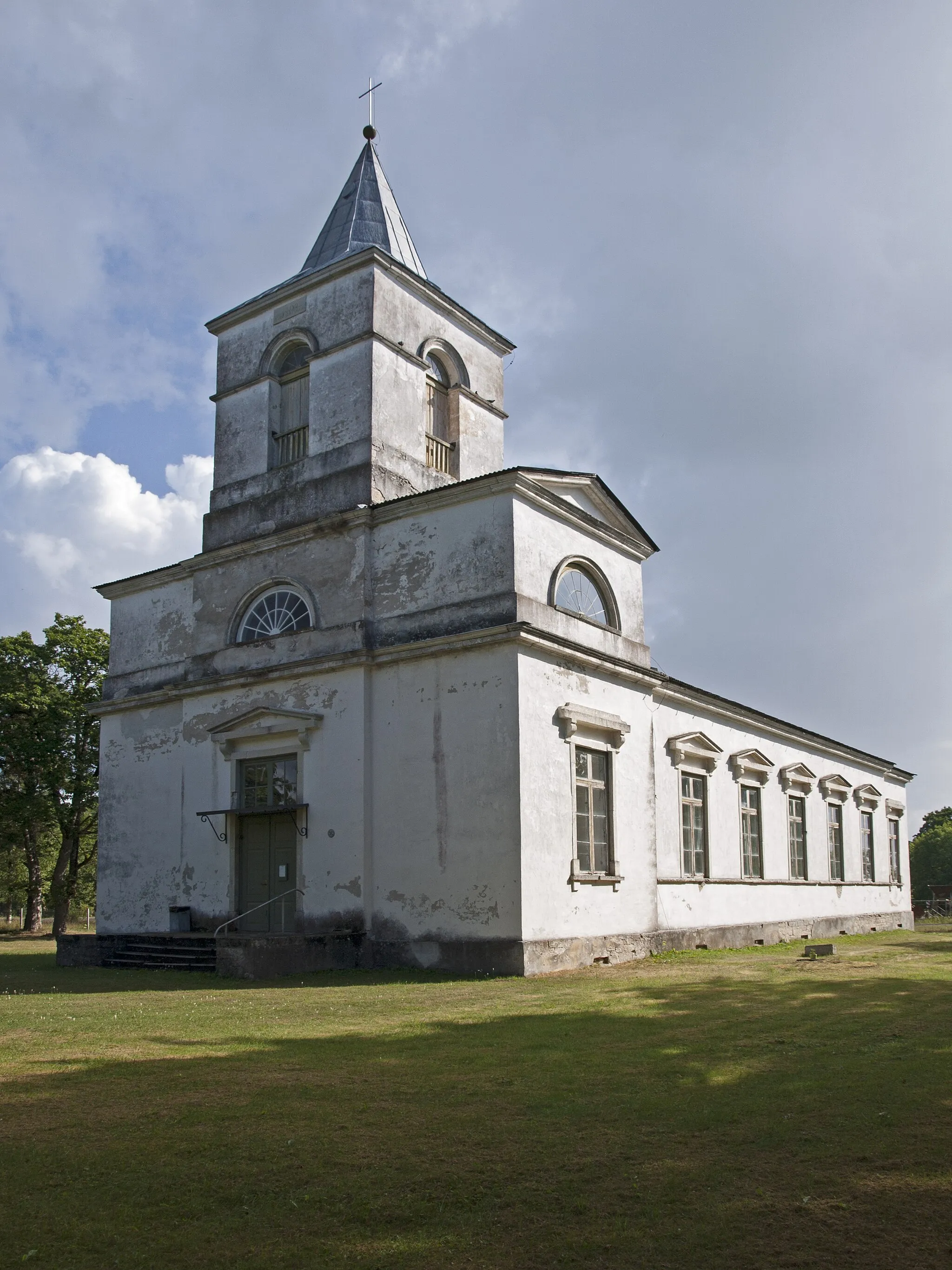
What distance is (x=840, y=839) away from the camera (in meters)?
30.9

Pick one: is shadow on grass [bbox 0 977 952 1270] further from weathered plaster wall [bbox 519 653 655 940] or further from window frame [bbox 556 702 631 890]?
window frame [bbox 556 702 631 890]

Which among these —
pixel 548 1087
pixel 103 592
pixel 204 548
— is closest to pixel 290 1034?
pixel 548 1087

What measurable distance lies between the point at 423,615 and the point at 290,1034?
8.40 m

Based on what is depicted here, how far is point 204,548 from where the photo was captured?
20984 mm

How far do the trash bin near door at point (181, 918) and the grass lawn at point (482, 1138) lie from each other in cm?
817

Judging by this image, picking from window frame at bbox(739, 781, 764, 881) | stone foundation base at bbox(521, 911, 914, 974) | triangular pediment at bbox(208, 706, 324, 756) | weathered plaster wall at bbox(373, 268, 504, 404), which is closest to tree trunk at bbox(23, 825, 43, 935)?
triangular pediment at bbox(208, 706, 324, 756)

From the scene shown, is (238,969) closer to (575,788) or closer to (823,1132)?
(575,788)

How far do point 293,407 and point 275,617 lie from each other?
4.41m

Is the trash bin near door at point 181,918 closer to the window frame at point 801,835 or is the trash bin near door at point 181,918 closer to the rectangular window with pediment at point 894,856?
the window frame at point 801,835

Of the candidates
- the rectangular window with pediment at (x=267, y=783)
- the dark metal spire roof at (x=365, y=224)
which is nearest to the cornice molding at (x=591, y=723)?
the rectangular window with pediment at (x=267, y=783)

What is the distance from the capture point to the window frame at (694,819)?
21500 mm

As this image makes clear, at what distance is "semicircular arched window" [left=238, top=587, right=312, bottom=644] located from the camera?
61.5ft

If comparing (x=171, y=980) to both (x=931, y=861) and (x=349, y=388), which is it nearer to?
(x=349, y=388)

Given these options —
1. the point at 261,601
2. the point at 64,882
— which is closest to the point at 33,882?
the point at 64,882
